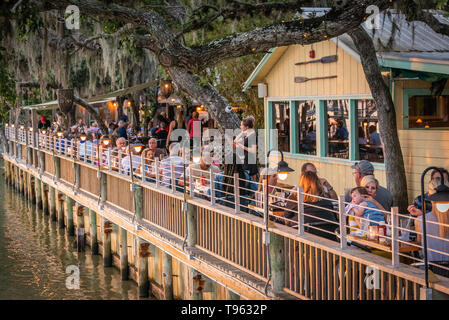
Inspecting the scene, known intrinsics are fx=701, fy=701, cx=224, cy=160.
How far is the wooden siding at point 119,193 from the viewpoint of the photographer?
13898mm

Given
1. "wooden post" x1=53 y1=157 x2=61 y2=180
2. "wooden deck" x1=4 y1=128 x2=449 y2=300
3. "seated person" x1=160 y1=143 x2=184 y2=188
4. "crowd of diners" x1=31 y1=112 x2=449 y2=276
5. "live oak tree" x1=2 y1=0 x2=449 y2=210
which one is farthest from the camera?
"wooden post" x1=53 y1=157 x2=61 y2=180

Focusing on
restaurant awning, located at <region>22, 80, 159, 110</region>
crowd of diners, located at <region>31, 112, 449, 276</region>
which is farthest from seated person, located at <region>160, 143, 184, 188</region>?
restaurant awning, located at <region>22, 80, 159, 110</region>

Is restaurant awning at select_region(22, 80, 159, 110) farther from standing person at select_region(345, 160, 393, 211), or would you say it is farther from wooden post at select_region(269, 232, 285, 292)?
→ wooden post at select_region(269, 232, 285, 292)

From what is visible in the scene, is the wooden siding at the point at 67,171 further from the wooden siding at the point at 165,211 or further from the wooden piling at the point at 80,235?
the wooden siding at the point at 165,211

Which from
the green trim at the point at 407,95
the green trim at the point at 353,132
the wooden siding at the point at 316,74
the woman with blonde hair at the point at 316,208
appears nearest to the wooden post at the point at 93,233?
the wooden siding at the point at 316,74

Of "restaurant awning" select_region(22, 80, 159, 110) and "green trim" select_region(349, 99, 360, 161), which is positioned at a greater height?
"restaurant awning" select_region(22, 80, 159, 110)

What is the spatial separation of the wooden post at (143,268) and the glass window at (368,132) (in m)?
4.50

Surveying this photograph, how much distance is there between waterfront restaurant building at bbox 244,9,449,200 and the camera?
10.9 meters

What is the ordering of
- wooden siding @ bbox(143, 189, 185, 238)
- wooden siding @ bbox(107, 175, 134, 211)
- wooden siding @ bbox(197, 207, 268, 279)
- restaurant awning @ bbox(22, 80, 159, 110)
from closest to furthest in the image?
wooden siding @ bbox(197, 207, 268, 279) < wooden siding @ bbox(143, 189, 185, 238) < wooden siding @ bbox(107, 175, 134, 211) < restaurant awning @ bbox(22, 80, 159, 110)

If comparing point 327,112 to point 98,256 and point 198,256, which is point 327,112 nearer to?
point 198,256

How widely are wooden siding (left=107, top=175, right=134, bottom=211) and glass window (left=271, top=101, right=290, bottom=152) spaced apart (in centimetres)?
356

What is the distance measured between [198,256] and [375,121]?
4.33 m
